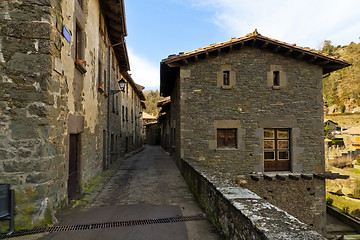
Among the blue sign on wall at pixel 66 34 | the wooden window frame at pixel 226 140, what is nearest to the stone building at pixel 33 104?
the blue sign on wall at pixel 66 34

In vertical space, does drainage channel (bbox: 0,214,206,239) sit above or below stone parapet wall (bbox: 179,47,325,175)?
below

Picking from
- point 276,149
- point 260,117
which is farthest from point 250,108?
point 276,149

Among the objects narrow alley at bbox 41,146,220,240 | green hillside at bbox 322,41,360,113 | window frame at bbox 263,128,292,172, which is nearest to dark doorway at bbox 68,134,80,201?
narrow alley at bbox 41,146,220,240

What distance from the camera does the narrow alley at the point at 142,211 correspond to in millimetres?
3398

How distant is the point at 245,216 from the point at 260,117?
6.71m

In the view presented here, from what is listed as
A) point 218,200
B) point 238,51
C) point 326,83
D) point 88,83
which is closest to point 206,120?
point 238,51

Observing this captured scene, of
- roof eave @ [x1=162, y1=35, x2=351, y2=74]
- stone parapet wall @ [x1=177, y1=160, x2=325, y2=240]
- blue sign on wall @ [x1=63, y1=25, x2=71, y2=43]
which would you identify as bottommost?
stone parapet wall @ [x1=177, y1=160, x2=325, y2=240]

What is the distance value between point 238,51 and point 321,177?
6016 mm

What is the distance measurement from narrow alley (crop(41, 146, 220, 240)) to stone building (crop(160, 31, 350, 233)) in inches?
95.2

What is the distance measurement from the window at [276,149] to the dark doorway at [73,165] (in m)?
6.90

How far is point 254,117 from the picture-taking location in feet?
28.2

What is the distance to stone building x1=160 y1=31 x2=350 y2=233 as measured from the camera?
838 centimetres

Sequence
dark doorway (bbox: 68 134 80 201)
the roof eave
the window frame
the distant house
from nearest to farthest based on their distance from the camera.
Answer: dark doorway (bbox: 68 134 80 201)
the roof eave
the window frame
the distant house

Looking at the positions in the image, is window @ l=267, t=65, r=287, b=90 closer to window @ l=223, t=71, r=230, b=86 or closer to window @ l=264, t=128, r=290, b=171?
window @ l=223, t=71, r=230, b=86
